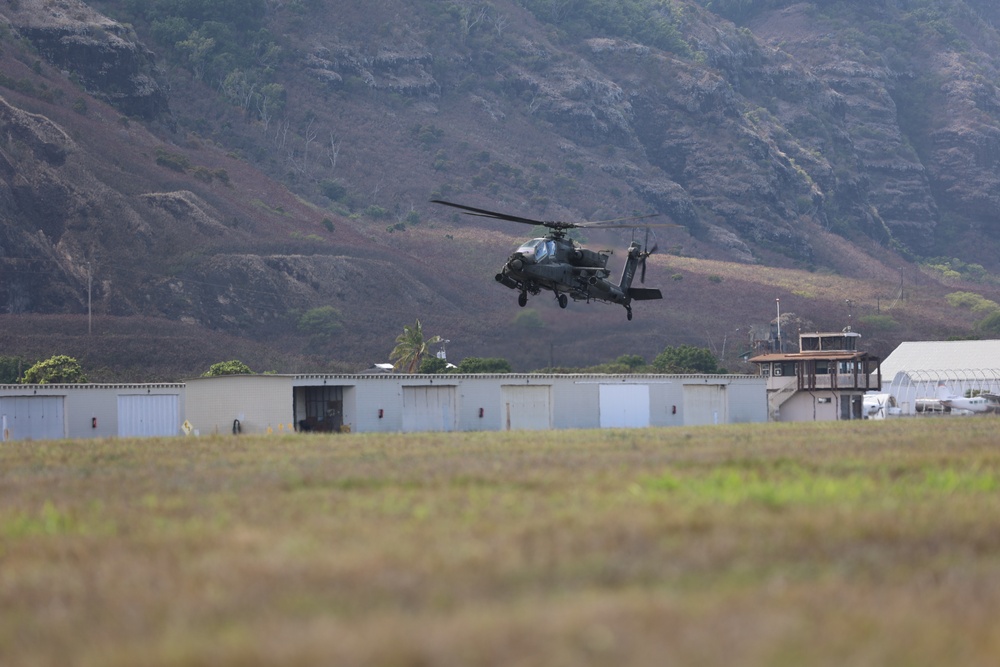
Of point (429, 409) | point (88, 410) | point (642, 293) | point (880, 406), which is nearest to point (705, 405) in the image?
point (429, 409)

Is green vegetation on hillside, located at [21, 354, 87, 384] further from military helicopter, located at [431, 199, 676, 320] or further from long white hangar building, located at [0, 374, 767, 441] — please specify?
military helicopter, located at [431, 199, 676, 320]

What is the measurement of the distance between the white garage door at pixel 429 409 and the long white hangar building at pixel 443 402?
0.05 m

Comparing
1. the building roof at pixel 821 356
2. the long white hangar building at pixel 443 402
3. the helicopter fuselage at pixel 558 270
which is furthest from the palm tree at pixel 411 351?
the helicopter fuselage at pixel 558 270

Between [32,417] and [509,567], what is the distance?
52.6m

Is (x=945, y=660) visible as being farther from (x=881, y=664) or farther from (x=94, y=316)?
(x=94, y=316)


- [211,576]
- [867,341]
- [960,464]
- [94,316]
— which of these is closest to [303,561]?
[211,576]

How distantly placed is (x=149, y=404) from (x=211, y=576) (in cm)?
5362

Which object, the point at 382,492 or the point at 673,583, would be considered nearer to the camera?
the point at 673,583

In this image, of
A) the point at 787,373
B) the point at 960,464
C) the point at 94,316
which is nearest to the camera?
the point at 960,464

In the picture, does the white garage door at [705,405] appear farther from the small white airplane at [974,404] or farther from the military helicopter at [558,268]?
the military helicopter at [558,268]

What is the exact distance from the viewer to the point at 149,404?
64.6 metres

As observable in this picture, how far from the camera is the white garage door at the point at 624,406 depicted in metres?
68.4

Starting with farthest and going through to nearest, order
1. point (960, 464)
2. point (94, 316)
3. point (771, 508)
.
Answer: point (94, 316) → point (960, 464) → point (771, 508)

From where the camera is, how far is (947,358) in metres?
113
